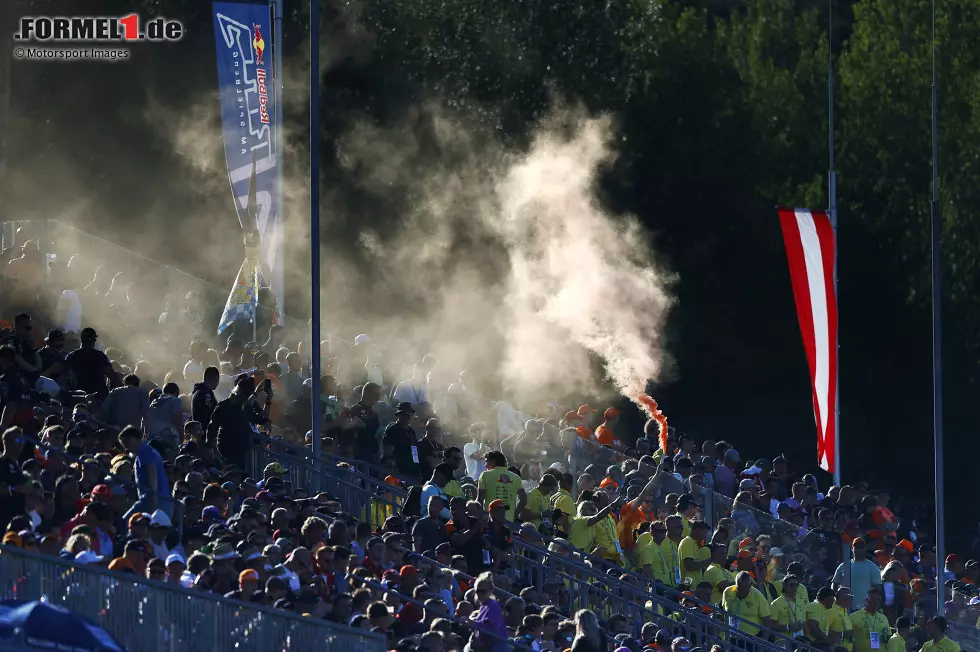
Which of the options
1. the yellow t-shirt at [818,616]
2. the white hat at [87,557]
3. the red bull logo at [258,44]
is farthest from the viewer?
the red bull logo at [258,44]

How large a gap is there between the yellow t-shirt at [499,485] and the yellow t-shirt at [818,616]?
10.7 ft

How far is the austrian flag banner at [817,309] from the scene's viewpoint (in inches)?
1005

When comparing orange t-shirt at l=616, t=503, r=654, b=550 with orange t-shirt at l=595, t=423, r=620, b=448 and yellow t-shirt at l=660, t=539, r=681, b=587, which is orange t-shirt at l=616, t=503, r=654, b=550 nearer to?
yellow t-shirt at l=660, t=539, r=681, b=587

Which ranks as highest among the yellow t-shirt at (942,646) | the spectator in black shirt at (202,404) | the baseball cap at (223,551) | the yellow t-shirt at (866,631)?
the spectator in black shirt at (202,404)

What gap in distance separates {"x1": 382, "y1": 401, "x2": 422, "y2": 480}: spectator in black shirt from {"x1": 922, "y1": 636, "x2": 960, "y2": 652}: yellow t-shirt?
5669 mm

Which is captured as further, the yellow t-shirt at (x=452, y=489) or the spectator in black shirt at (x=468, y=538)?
the yellow t-shirt at (x=452, y=489)

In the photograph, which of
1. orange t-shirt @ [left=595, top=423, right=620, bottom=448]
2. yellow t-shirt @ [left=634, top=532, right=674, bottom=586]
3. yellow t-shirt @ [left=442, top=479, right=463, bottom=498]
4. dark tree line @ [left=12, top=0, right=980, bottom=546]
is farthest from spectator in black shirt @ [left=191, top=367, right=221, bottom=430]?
dark tree line @ [left=12, top=0, right=980, bottom=546]

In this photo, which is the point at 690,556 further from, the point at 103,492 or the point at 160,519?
the point at 103,492

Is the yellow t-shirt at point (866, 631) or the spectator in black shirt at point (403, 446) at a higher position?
the spectator in black shirt at point (403, 446)

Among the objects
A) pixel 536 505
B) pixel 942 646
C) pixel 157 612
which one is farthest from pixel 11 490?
pixel 942 646

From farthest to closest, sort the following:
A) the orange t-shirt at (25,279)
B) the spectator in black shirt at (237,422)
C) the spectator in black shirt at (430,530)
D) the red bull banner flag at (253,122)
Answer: the orange t-shirt at (25,279) < the red bull banner flag at (253,122) < the spectator in black shirt at (237,422) < the spectator in black shirt at (430,530)

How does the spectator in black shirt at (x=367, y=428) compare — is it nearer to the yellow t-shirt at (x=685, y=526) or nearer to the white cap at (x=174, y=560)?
the yellow t-shirt at (x=685, y=526)

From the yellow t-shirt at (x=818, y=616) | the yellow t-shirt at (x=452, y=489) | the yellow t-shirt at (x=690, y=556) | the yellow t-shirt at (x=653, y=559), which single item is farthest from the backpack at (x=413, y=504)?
the yellow t-shirt at (x=818, y=616)

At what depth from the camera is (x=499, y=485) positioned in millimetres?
19781
